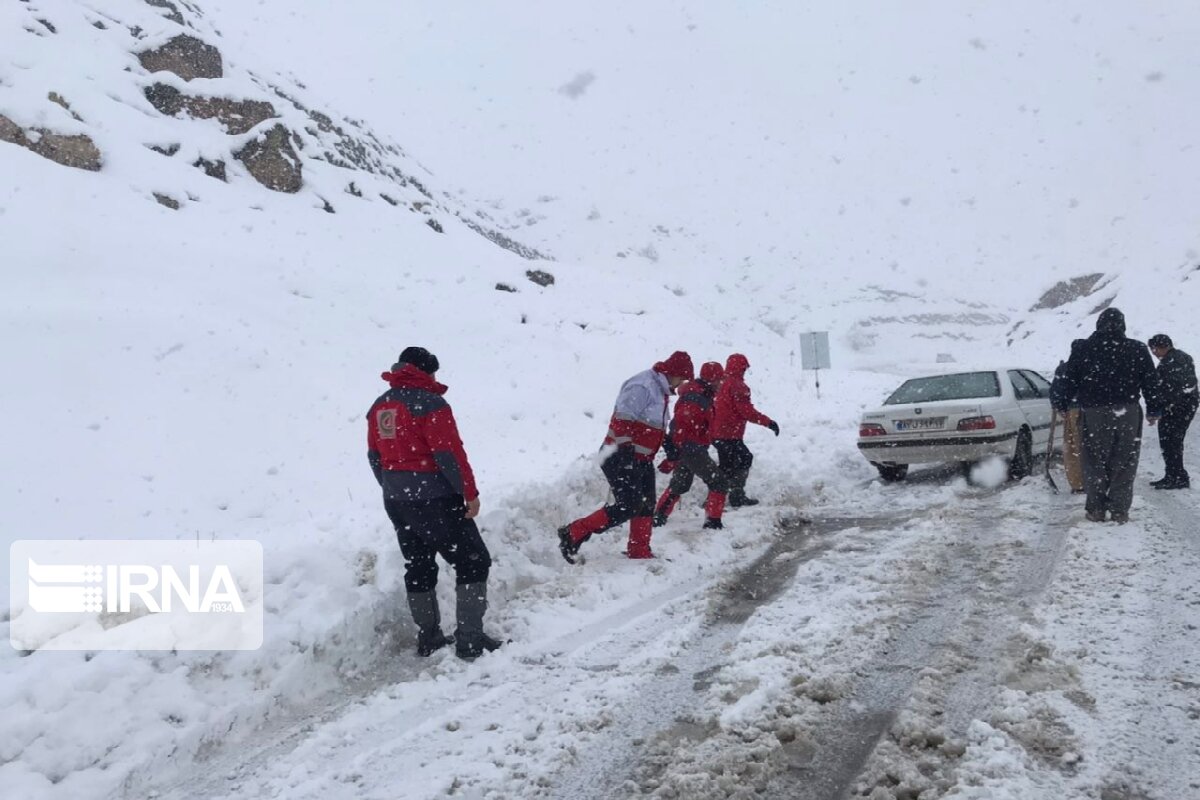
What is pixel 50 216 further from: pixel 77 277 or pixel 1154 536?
pixel 1154 536

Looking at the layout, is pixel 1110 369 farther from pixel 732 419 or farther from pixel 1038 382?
pixel 1038 382

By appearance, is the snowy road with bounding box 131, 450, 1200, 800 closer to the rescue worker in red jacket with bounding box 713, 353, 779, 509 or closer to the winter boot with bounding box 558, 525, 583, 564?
the winter boot with bounding box 558, 525, 583, 564

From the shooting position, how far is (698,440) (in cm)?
746

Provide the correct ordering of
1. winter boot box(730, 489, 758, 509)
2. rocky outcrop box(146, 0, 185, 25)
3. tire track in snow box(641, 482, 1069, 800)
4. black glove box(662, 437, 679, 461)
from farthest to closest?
rocky outcrop box(146, 0, 185, 25), winter boot box(730, 489, 758, 509), black glove box(662, 437, 679, 461), tire track in snow box(641, 482, 1069, 800)

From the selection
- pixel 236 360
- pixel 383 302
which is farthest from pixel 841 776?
pixel 383 302

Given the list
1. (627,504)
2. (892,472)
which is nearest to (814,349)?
(892,472)

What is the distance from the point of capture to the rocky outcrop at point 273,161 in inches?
738

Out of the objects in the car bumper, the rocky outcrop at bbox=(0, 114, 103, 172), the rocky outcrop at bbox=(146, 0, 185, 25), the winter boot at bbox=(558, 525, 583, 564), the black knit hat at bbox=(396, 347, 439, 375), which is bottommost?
the winter boot at bbox=(558, 525, 583, 564)

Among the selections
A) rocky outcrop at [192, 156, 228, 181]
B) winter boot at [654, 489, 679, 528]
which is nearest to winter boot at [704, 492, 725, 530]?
winter boot at [654, 489, 679, 528]

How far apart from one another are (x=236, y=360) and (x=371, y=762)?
9388mm

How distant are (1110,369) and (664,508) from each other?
4097 millimetres

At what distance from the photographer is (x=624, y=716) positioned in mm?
3609

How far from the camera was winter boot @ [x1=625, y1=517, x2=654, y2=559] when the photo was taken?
6449mm

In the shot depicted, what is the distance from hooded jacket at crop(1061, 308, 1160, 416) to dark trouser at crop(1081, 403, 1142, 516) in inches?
4.0
